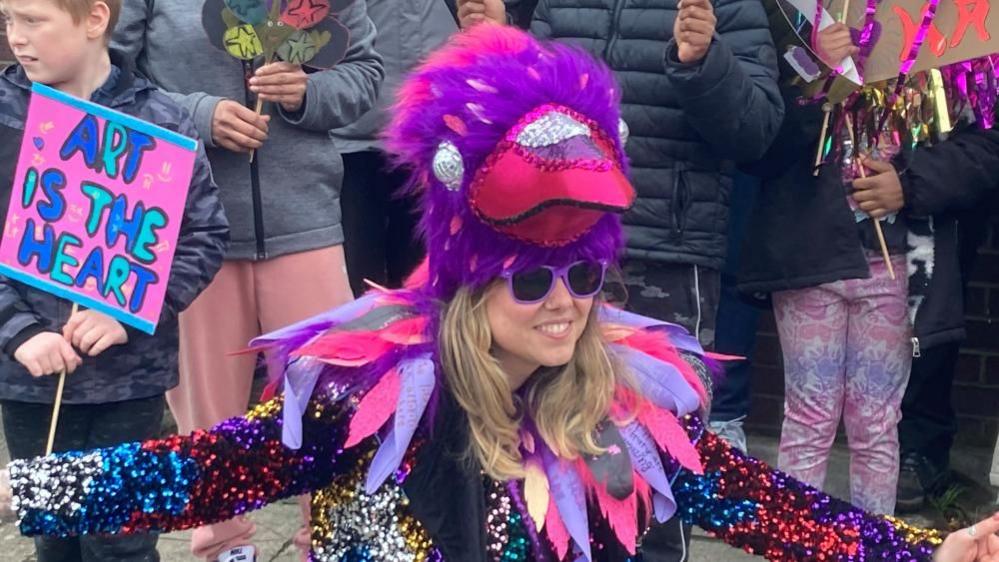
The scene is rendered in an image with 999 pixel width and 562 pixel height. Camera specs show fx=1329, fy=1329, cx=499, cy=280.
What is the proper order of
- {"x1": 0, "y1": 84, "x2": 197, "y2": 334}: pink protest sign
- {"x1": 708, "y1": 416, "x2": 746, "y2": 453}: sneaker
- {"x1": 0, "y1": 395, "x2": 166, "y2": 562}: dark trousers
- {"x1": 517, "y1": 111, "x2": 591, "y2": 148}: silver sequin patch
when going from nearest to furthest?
{"x1": 517, "y1": 111, "x2": 591, "y2": 148}: silver sequin patch < {"x1": 0, "y1": 84, "x2": 197, "y2": 334}: pink protest sign < {"x1": 0, "y1": 395, "x2": 166, "y2": 562}: dark trousers < {"x1": 708, "y1": 416, "x2": 746, "y2": 453}: sneaker

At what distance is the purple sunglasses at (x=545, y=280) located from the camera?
205cm

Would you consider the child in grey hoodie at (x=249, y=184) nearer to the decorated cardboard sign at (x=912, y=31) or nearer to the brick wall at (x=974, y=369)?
the decorated cardboard sign at (x=912, y=31)

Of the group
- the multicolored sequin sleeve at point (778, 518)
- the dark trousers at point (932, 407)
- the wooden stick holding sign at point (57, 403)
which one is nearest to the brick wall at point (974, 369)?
the dark trousers at point (932, 407)

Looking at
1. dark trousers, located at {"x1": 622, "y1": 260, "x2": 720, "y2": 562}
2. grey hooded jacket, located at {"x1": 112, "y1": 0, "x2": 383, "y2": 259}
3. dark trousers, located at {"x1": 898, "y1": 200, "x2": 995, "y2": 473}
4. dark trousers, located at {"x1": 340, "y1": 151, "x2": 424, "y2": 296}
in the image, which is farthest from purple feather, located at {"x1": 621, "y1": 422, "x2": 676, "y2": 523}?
dark trousers, located at {"x1": 898, "y1": 200, "x2": 995, "y2": 473}

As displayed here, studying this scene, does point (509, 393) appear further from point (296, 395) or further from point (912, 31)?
point (912, 31)

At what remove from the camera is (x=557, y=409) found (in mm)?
2166

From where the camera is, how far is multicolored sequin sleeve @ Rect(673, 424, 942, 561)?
2139mm

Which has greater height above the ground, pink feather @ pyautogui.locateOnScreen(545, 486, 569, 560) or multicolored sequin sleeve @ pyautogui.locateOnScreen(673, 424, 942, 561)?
multicolored sequin sleeve @ pyautogui.locateOnScreen(673, 424, 942, 561)

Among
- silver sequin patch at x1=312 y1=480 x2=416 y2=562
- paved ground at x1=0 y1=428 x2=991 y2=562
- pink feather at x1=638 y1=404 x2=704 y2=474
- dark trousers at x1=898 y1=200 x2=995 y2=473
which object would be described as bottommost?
paved ground at x1=0 y1=428 x2=991 y2=562

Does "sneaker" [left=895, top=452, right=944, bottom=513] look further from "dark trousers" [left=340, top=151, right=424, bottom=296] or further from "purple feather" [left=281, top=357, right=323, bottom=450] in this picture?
"purple feather" [left=281, top=357, right=323, bottom=450]

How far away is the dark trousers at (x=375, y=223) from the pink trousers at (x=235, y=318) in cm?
41

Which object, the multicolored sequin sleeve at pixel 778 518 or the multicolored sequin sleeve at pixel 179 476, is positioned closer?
the multicolored sequin sleeve at pixel 179 476

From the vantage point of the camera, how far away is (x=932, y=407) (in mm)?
4195

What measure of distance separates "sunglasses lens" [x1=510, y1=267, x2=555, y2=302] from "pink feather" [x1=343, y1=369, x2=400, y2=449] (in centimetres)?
24
